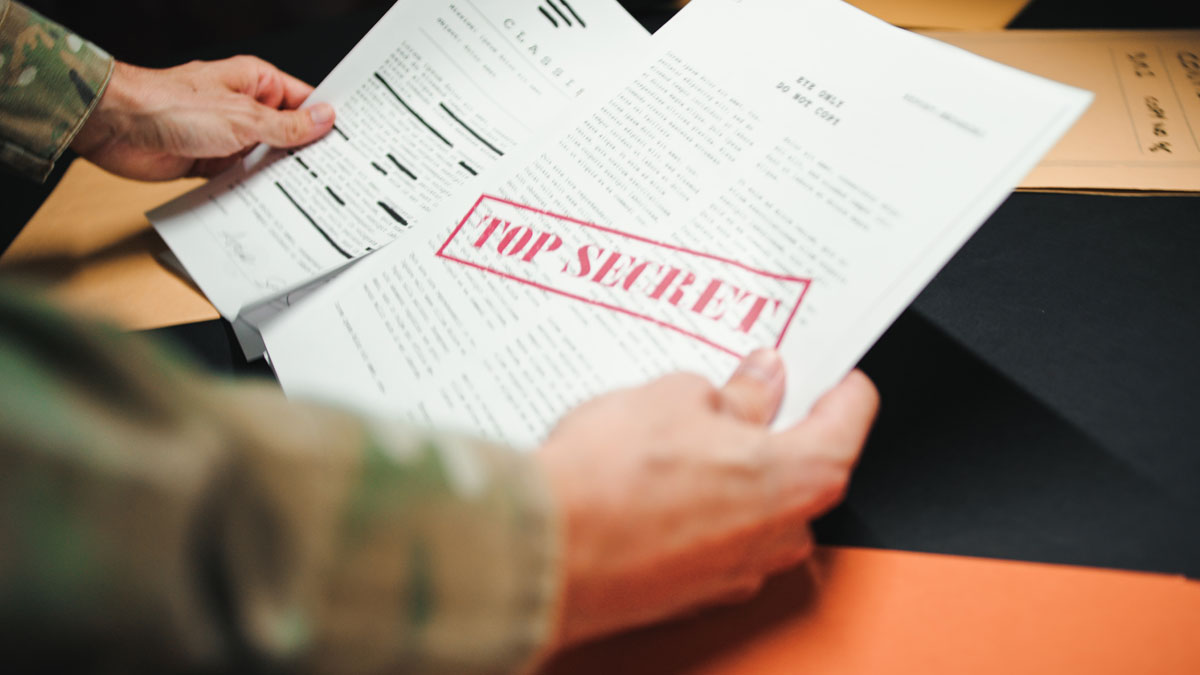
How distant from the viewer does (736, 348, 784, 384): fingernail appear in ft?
1.22

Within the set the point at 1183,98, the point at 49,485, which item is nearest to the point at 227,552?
the point at 49,485

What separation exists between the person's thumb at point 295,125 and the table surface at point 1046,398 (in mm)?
226

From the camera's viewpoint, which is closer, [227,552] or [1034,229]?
[227,552]

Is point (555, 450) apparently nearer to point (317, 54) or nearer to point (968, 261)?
point (968, 261)

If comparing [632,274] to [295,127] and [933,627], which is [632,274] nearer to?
[933,627]

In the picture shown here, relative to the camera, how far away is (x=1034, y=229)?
0.54 metres

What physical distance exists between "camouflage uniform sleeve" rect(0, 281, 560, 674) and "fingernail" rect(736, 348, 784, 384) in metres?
0.15

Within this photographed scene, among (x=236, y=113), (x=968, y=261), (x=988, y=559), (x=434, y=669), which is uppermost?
(x=968, y=261)

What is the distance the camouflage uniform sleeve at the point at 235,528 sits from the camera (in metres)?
0.20

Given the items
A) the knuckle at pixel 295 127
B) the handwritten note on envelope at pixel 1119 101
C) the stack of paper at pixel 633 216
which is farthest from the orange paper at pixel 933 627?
the knuckle at pixel 295 127

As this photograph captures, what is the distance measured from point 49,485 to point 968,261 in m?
0.56

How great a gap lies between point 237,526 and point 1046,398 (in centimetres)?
45

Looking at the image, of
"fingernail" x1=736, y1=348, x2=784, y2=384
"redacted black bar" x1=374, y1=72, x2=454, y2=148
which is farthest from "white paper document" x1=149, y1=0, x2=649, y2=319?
"fingernail" x1=736, y1=348, x2=784, y2=384

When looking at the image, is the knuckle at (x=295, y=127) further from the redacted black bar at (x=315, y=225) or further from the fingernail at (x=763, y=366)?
the fingernail at (x=763, y=366)
